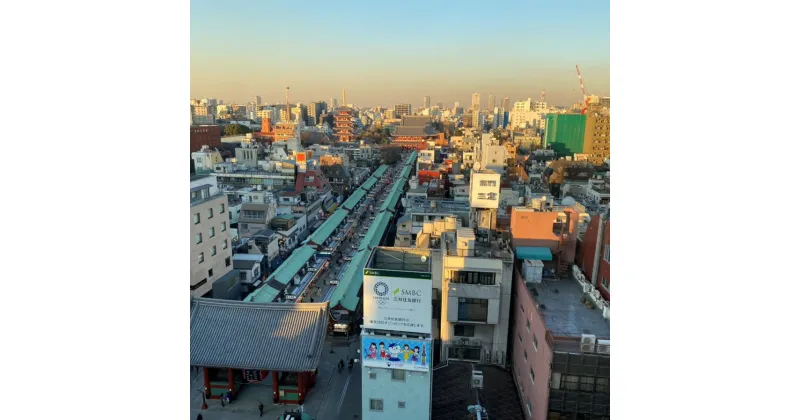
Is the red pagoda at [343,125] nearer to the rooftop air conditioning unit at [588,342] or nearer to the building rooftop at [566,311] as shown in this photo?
the building rooftop at [566,311]

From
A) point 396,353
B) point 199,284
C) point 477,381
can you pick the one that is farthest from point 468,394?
point 199,284

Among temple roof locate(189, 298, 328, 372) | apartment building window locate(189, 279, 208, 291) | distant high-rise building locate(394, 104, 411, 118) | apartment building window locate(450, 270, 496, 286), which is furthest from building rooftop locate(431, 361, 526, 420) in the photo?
distant high-rise building locate(394, 104, 411, 118)

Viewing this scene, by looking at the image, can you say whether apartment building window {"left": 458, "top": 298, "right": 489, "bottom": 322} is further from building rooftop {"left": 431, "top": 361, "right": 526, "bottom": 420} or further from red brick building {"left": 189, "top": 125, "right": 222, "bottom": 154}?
red brick building {"left": 189, "top": 125, "right": 222, "bottom": 154}

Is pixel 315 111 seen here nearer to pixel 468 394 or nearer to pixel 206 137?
pixel 206 137

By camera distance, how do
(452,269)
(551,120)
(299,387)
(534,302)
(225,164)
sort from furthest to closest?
(551,120) → (225,164) → (452,269) → (299,387) → (534,302)

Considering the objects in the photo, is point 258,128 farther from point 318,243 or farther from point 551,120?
point 318,243

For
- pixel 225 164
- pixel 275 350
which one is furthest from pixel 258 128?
pixel 275 350
